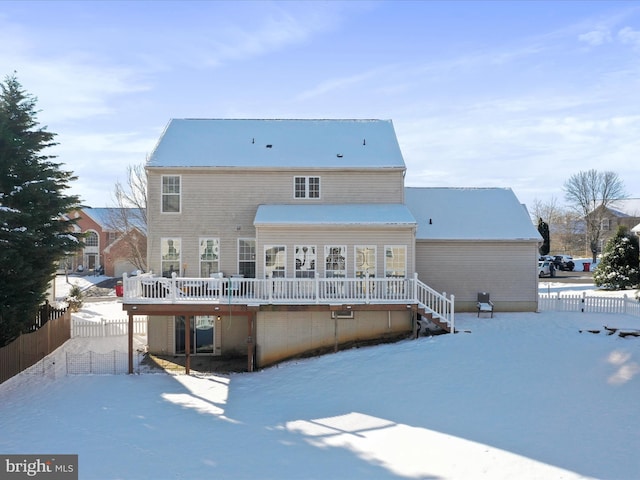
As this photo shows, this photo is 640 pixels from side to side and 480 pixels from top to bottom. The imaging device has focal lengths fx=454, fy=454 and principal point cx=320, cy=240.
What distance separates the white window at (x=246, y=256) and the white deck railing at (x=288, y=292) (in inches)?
87.8

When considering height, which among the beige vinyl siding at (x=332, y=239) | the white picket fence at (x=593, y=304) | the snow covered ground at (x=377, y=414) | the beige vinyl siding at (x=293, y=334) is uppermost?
the beige vinyl siding at (x=332, y=239)

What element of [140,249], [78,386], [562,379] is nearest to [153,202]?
[78,386]

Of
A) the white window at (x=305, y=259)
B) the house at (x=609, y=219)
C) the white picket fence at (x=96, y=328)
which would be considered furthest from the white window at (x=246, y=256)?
the house at (x=609, y=219)

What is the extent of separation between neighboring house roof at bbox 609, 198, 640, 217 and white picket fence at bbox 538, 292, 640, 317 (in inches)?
2078

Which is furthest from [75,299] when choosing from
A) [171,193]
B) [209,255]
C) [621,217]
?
[621,217]

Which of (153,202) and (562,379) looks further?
(153,202)

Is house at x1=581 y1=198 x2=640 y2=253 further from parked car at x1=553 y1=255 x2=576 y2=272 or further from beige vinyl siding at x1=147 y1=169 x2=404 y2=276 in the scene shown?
beige vinyl siding at x1=147 y1=169 x2=404 y2=276

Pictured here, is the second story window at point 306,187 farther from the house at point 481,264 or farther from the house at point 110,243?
the house at point 110,243

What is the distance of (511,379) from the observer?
1373 centimetres

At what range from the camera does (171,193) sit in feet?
67.0

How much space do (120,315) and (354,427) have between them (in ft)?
68.7

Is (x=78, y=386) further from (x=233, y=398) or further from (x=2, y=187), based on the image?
(x=2, y=187)

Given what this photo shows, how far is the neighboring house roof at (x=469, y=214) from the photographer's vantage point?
2117 centimetres

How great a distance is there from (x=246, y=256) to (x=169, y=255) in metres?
3.45
